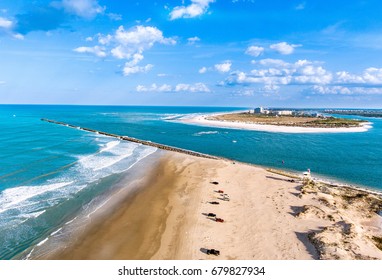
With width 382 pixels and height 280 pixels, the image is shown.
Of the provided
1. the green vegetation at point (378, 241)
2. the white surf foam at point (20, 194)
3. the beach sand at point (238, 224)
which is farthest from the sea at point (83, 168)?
the green vegetation at point (378, 241)

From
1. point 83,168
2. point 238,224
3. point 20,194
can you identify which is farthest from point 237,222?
point 83,168

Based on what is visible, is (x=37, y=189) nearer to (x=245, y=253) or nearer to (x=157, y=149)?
(x=245, y=253)

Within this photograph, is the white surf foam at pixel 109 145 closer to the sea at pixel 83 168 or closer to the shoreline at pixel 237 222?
the sea at pixel 83 168

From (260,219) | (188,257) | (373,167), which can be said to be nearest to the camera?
(188,257)

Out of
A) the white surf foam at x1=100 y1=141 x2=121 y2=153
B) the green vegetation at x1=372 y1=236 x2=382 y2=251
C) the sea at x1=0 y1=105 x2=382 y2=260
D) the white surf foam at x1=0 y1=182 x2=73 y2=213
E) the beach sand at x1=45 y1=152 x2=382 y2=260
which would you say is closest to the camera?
the beach sand at x1=45 y1=152 x2=382 y2=260

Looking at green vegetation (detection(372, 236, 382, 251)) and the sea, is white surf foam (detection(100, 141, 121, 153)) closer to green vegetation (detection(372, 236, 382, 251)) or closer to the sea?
the sea

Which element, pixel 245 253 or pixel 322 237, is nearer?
pixel 245 253

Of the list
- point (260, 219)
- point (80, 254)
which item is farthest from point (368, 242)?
point (80, 254)

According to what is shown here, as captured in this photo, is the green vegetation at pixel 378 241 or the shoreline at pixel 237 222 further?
the green vegetation at pixel 378 241

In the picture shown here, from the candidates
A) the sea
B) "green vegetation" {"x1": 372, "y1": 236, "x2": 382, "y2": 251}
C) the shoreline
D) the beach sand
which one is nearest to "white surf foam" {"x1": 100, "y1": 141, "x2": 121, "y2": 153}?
the sea
